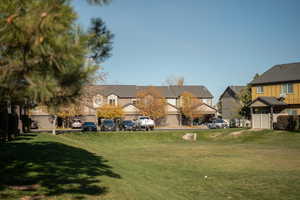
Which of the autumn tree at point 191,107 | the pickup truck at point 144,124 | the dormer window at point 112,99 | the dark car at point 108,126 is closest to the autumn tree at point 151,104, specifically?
the autumn tree at point 191,107

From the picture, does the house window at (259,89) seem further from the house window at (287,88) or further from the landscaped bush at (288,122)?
the landscaped bush at (288,122)

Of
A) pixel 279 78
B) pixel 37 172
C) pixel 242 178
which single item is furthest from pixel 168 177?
pixel 279 78

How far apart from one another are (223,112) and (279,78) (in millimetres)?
35610

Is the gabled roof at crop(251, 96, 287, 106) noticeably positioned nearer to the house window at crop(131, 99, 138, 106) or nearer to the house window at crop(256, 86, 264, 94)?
the house window at crop(256, 86, 264, 94)

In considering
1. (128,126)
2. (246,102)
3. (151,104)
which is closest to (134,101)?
(151,104)

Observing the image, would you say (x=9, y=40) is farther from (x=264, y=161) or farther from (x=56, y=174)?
(x=264, y=161)

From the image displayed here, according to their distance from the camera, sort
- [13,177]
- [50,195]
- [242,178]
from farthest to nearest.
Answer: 1. [242,178]
2. [13,177]
3. [50,195]

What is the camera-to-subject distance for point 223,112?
77875 millimetres

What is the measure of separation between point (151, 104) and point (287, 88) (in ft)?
88.5

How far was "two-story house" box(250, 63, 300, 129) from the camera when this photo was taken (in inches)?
1549

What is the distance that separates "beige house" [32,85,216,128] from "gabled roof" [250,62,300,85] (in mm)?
21274

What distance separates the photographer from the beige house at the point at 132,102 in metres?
60.8

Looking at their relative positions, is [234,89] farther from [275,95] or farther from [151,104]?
[275,95]

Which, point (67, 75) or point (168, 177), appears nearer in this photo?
point (67, 75)
